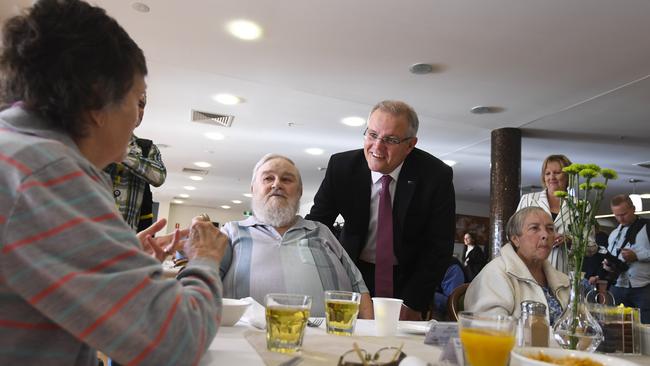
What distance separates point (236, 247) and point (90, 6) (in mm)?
1318

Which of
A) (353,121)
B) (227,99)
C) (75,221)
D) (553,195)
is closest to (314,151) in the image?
(353,121)

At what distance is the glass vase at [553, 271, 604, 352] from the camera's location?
1262 millimetres

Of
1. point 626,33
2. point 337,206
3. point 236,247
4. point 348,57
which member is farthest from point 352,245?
point 626,33

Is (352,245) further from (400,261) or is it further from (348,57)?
(348,57)

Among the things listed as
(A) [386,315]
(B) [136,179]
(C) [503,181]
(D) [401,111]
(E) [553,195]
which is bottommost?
(A) [386,315]

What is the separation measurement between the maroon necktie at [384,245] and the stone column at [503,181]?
352 cm

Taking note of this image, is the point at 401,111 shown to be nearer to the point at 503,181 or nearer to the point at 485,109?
the point at 485,109

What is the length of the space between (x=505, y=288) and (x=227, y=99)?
3.84 meters

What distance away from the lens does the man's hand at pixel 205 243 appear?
973mm

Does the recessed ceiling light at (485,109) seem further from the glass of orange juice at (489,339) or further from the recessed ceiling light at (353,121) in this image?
the glass of orange juice at (489,339)

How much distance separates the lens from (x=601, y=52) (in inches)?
147

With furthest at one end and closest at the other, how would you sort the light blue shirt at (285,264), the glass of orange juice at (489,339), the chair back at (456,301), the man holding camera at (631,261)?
1. the man holding camera at (631,261)
2. the chair back at (456,301)
3. the light blue shirt at (285,264)
4. the glass of orange juice at (489,339)

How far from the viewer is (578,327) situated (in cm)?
126

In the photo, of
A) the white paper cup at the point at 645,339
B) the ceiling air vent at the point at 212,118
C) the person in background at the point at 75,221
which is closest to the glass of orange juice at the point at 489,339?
the person in background at the point at 75,221
